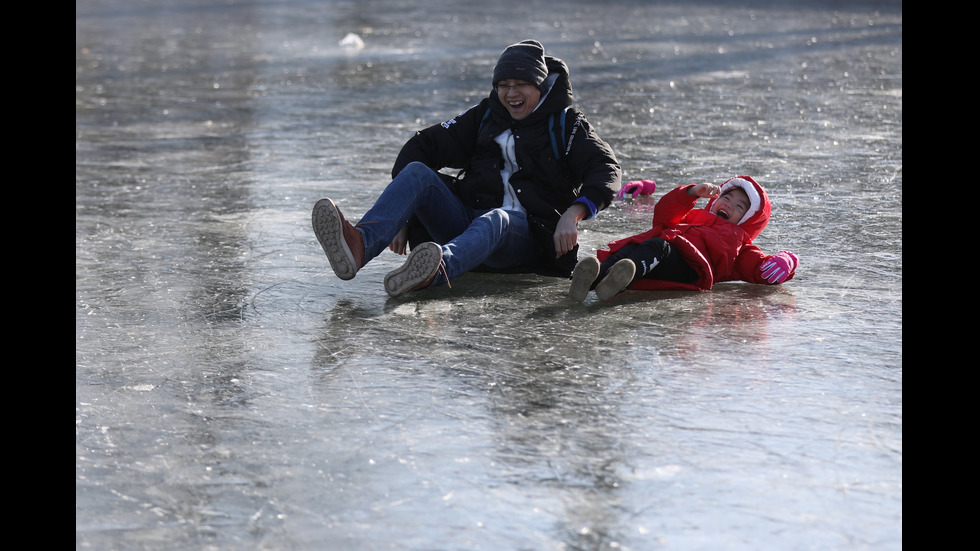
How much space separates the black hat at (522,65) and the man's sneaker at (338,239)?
813mm

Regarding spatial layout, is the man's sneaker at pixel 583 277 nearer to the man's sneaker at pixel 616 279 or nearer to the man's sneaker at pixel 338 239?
the man's sneaker at pixel 616 279

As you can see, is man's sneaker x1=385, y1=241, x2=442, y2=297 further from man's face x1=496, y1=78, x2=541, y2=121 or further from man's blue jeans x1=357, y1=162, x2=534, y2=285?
man's face x1=496, y1=78, x2=541, y2=121

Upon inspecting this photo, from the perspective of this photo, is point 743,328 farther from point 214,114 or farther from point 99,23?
point 99,23

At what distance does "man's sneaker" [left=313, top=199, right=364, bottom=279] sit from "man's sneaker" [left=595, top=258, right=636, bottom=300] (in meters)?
0.90

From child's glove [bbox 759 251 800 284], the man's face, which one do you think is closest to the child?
child's glove [bbox 759 251 800 284]

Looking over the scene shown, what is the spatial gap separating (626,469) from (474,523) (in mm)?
444

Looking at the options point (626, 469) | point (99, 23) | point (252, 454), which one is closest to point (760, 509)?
Answer: point (626, 469)

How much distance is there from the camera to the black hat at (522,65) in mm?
4613

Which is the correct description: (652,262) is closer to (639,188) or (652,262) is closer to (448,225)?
(448,225)

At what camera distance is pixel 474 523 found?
8.35 feet

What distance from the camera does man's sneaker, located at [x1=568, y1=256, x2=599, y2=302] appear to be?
13.8ft

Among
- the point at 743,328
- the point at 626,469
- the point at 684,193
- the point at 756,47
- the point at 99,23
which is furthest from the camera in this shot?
the point at 99,23

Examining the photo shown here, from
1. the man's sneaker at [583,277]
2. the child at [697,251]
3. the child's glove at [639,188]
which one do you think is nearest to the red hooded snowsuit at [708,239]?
the child at [697,251]

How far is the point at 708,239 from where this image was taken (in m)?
4.54
